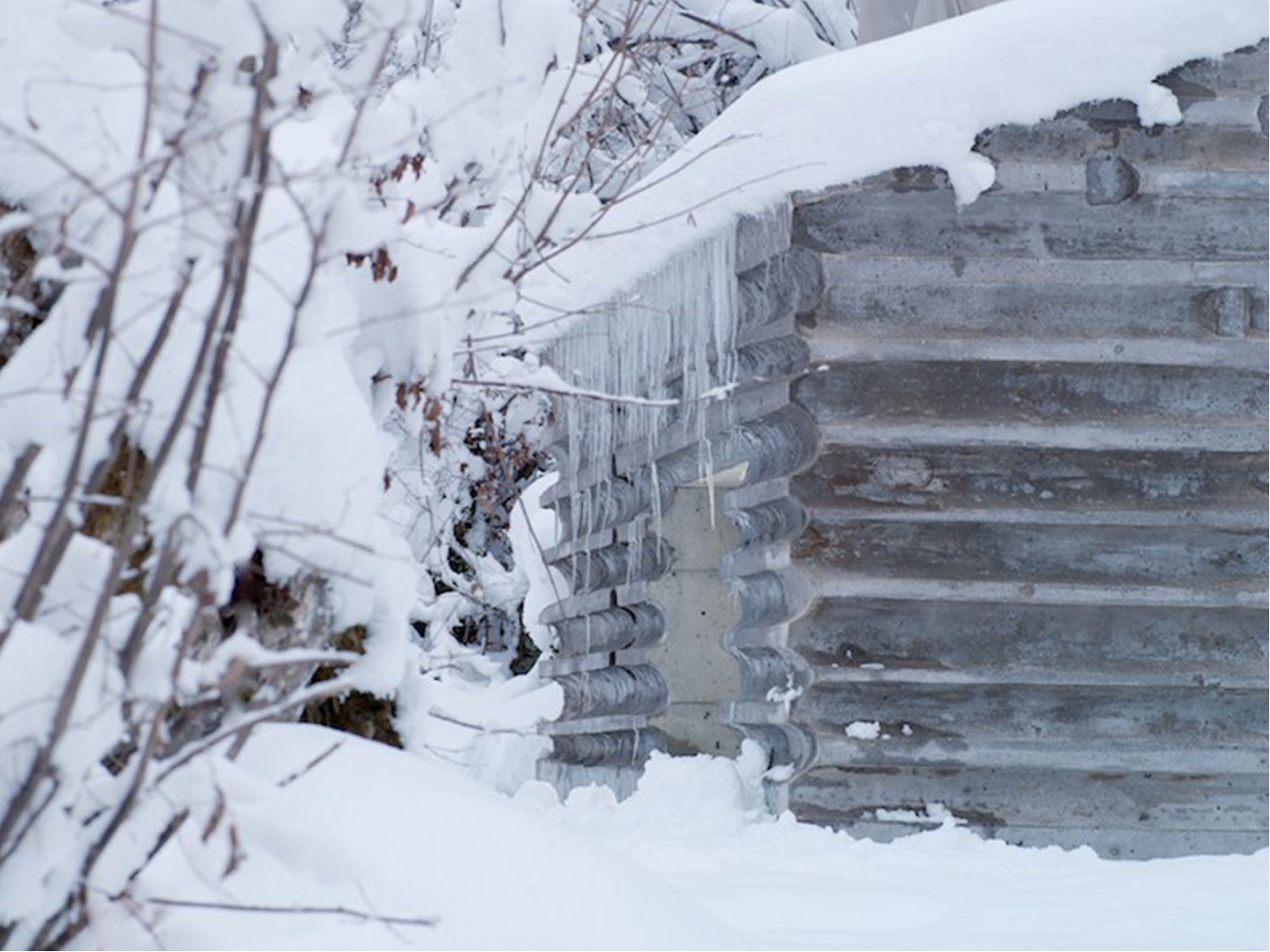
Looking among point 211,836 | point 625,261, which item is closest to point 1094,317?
point 625,261

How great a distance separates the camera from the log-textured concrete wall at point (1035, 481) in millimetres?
6793

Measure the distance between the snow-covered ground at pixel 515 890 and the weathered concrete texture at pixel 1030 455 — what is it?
3.05 feet

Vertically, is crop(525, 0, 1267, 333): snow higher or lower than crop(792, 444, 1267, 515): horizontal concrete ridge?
higher

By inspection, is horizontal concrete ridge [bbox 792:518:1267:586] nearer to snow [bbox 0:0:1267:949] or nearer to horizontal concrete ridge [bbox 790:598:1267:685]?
horizontal concrete ridge [bbox 790:598:1267:685]

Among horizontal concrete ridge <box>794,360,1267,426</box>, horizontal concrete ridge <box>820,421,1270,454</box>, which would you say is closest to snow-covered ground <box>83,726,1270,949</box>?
horizontal concrete ridge <box>820,421,1270,454</box>

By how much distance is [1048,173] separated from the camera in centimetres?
682

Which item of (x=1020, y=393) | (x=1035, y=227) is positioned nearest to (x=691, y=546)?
(x=1020, y=393)

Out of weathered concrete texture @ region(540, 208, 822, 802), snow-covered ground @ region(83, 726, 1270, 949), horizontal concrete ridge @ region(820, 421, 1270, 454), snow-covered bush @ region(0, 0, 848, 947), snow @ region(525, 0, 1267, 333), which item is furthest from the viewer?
weathered concrete texture @ region(540, 208, 822, 802)

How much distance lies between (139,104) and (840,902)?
274 centimetres

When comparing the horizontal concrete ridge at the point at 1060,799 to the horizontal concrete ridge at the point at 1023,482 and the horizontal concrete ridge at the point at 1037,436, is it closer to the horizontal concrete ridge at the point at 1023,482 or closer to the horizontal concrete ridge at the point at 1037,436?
the horizontal concrete ridge at the point at 1023,482

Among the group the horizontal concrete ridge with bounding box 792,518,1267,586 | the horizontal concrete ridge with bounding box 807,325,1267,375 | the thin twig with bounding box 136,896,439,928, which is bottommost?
the thin twig with bounding box 136,896,439,928

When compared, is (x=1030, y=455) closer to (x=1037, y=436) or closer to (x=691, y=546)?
(x=1037, y=436)

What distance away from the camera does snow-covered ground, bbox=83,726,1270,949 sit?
283 cm

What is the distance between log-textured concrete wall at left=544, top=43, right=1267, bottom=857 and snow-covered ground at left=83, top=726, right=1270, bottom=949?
3.06 ft
